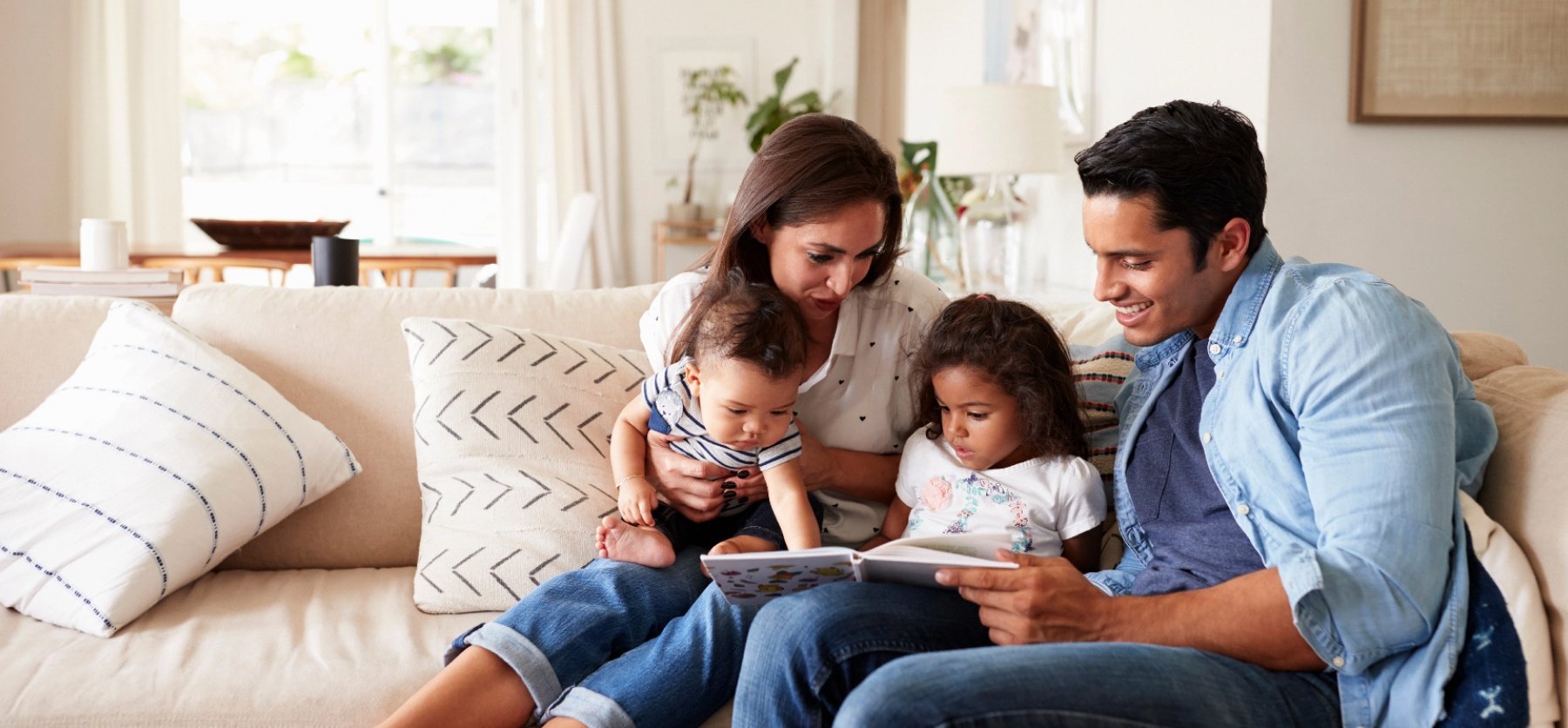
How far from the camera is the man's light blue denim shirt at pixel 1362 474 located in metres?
1.24

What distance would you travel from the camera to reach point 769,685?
4.50ft

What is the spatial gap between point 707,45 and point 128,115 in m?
3.22

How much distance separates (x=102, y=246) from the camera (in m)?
2.60

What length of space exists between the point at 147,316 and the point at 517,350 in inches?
24.2

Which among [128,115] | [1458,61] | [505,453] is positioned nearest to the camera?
[505,453]

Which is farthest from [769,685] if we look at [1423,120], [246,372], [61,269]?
[1423,120]

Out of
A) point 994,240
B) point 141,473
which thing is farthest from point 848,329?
point 994,240

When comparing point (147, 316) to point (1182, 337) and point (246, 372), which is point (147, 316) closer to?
point (246, 372)

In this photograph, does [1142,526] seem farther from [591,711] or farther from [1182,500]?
[591,711]

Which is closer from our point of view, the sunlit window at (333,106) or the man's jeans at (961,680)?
the man's jeans at (961,680)

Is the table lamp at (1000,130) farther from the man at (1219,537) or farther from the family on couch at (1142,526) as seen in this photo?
the man at (1219,537)

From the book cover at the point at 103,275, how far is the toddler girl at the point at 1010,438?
1.61 metres

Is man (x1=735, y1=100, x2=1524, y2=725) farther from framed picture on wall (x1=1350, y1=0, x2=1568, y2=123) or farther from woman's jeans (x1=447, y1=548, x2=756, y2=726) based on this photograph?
framed picture on wall (x1=1350, y1=0, x2=1568, y2=123)

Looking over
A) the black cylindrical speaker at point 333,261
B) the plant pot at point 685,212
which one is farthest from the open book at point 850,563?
the plant pot at point 685,212
